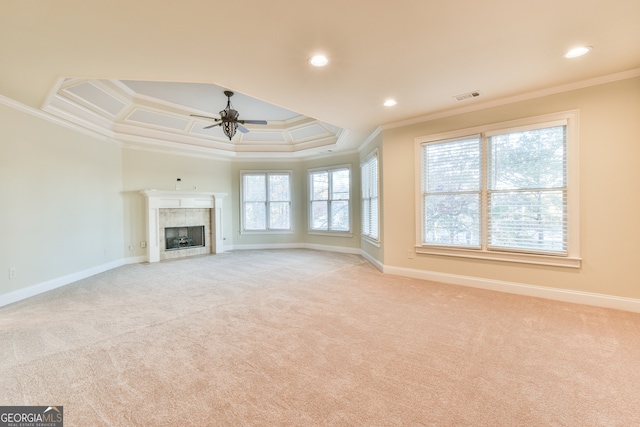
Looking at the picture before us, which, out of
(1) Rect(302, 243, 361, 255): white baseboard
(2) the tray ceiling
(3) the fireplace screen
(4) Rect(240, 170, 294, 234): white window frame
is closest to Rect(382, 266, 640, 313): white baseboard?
(1) Rect(302, 243, 361, 255): white baseboard

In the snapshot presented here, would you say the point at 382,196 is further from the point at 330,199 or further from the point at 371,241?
the point at 330,199

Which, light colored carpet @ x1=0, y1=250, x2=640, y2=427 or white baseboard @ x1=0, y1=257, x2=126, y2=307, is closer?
light colored carpet @ x1=0, y1=250, x2=640, y2=427

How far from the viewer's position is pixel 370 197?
5.74 metres

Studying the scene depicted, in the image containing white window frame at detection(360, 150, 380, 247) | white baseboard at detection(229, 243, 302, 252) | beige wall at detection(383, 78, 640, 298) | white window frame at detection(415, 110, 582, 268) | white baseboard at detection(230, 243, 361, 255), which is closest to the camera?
beige wall at detection(383, 78, 640, 298)

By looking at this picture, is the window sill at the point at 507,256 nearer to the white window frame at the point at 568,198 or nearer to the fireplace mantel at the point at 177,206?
the white window frame at the point at 568,198

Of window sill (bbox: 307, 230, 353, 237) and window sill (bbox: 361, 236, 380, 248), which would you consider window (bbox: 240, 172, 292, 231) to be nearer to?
window sill (bbox: 307, 230, 353, 237)

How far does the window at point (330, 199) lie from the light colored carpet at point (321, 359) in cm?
349

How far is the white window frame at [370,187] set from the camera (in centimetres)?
515

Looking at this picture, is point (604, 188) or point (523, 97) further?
point (523, 97)

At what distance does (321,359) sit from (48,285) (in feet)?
14.3

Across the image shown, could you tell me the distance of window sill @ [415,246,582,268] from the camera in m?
3.27

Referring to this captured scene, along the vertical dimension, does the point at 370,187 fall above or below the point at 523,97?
below

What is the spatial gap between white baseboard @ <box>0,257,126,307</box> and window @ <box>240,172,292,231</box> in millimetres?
3332

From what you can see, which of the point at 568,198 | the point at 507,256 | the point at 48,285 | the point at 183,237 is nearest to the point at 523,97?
the point at 568,198
